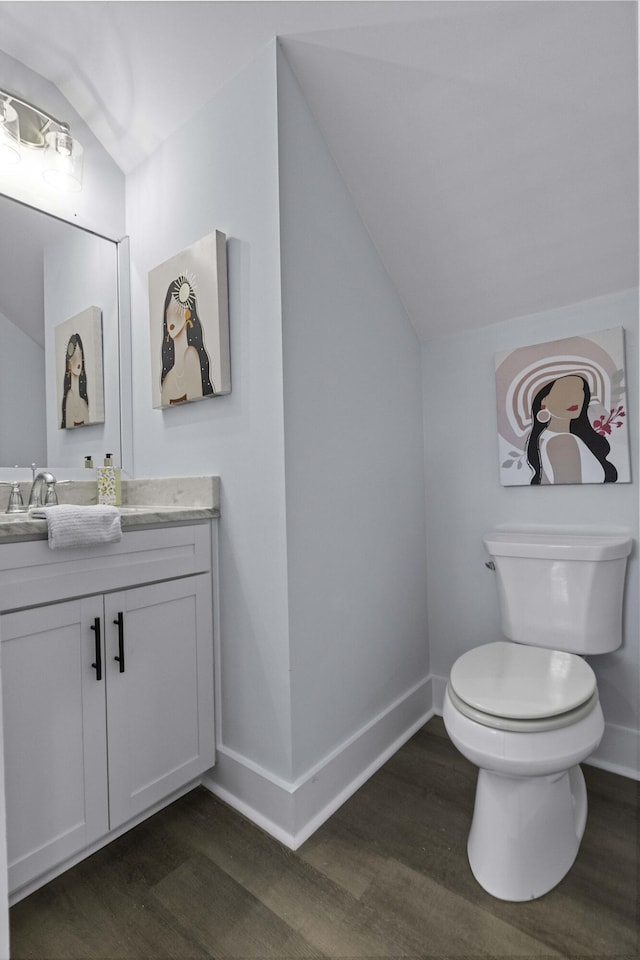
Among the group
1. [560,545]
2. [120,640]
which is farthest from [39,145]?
[560,545]

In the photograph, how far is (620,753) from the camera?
163 cm

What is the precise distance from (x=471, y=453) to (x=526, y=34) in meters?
1.24

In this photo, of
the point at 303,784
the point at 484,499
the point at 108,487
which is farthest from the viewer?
the point at 484,499

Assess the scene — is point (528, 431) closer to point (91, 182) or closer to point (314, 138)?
point (314, 138)

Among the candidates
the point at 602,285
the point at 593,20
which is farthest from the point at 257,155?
the point at 602,285

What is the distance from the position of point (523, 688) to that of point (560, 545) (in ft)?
1.72

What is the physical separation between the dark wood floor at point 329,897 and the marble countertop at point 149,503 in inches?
34.1

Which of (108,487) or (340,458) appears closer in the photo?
(340,458)

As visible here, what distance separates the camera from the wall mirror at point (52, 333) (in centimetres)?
163

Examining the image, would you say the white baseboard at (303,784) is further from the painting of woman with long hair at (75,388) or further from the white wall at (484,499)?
the painting of woman with long hair at (75,388)

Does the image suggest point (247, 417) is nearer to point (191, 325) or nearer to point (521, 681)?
point (191, 325)

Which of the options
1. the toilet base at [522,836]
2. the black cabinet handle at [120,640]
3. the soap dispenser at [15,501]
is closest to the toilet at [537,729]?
the toilet base at [522,836]

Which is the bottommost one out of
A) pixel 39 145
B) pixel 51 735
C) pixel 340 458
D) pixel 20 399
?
pixel 51 735

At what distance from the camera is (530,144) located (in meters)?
1.41
